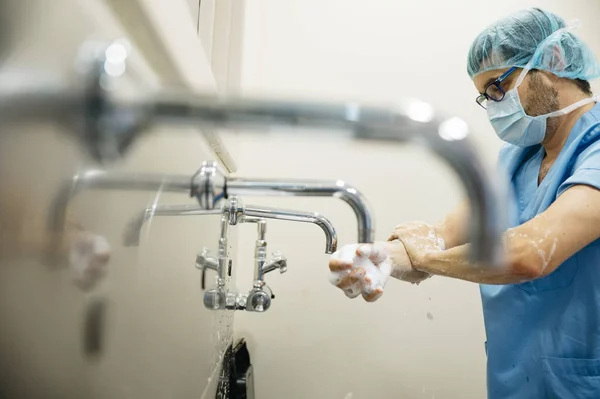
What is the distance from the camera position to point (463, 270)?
0.74 metres

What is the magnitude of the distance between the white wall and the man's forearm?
0.56 metres

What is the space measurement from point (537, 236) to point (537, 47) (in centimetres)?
47

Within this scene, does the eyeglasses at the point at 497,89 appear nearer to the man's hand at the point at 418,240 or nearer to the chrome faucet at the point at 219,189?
the man's hand at the point at 418,240

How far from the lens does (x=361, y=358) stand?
136 centimetres

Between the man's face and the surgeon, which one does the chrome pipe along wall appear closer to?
the surgeon

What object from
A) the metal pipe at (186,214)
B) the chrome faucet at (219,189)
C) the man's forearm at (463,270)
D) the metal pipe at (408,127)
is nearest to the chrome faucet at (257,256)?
the metal pipe at (186,214)

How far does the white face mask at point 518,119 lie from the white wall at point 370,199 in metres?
0.37

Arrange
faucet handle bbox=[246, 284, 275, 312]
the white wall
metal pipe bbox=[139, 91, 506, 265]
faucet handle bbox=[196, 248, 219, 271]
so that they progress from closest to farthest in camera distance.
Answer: metal pipe bbox=[139, 91, 506, 265] < faucet handle bbox=[196, 248, 219, 271] < faucet handle bbox=[246, 284, 275, 312] < the white wall

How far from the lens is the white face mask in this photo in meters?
0.87

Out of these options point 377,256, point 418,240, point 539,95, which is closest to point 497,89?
point 539,95

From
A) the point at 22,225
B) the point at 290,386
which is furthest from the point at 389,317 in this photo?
the point at 22,225

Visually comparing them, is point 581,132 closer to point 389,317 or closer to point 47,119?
point 389,317

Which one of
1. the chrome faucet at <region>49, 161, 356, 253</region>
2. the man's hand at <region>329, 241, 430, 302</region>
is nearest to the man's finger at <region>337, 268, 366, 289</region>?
the man's hand at <region>329, 241, 430, 302</region>

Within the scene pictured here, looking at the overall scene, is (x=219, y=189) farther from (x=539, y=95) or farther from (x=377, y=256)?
(x=539, y=95)
